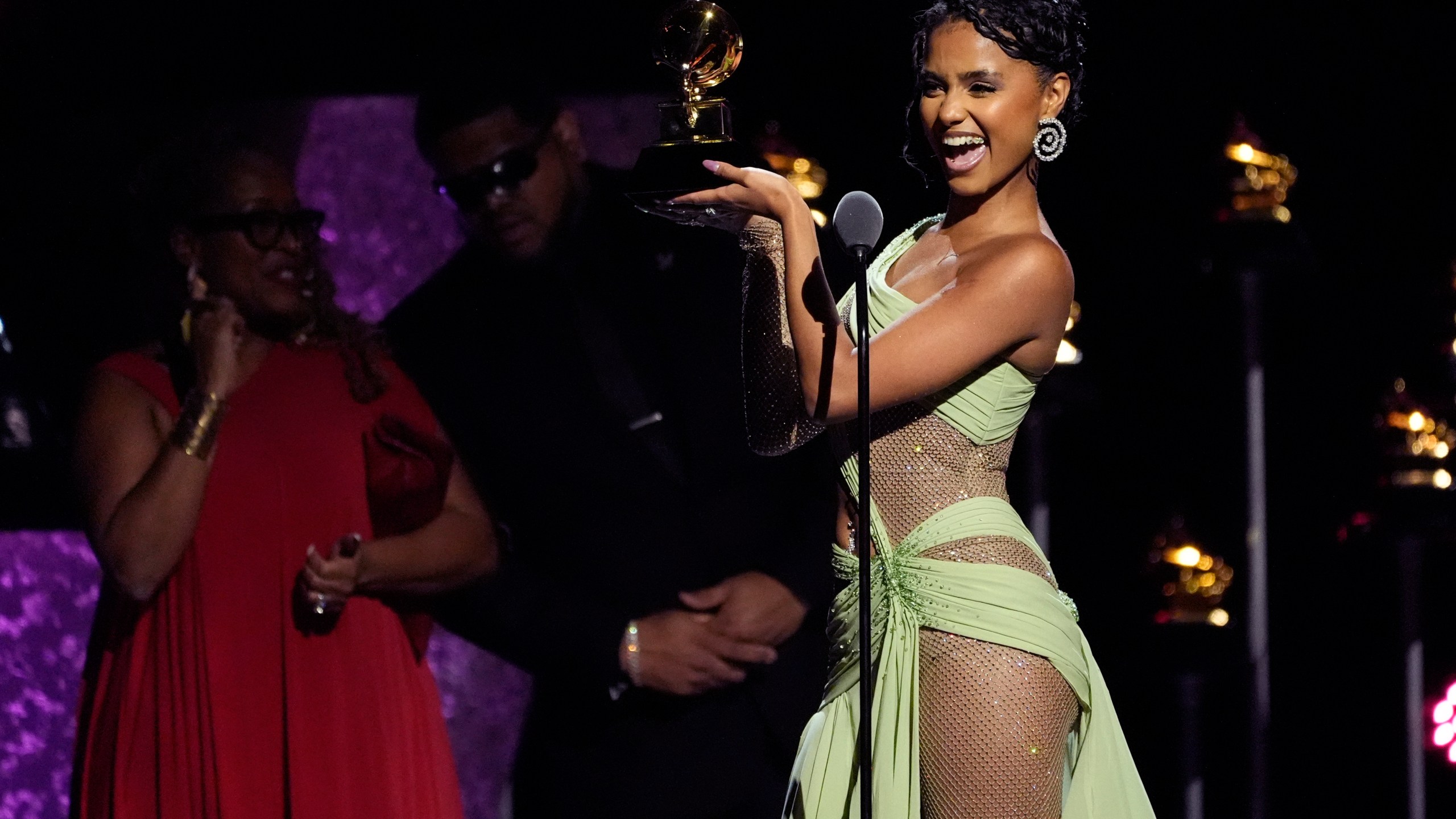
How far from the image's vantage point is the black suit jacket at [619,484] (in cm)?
321

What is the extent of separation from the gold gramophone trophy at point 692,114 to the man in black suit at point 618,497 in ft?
3.58

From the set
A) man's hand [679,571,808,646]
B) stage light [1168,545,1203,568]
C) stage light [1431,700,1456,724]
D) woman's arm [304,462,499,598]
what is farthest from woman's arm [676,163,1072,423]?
stage light [1431,700,1456,724]

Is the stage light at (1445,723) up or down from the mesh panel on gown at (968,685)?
down

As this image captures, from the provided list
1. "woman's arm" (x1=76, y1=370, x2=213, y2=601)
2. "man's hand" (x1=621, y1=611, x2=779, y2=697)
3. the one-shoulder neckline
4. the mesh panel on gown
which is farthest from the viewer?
"man's hand" (x1=621, y1=611, x2=779, y2=697)

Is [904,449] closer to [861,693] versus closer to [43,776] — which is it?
[861,693]

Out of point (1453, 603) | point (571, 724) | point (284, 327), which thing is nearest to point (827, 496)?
point (571, 724)

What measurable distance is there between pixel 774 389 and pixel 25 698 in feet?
6.79

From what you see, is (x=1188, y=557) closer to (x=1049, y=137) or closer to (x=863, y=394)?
(x=1049, y=137)

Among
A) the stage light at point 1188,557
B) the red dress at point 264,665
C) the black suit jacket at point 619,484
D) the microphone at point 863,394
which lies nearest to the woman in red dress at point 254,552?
the red dress at point 264,665

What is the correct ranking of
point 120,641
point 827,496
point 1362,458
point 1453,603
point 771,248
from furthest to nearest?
point 1453,603, point 1362,458, point 827,496, point 120,641, point 771,248

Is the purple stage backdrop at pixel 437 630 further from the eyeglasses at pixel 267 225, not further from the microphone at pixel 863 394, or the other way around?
the microphone at pixel 863 394

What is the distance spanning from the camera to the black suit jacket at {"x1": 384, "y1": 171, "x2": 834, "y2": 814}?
3213mm

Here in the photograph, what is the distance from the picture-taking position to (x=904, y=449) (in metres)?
2.11

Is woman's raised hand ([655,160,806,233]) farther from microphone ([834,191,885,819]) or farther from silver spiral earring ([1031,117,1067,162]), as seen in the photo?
silver spiral earring ([1031,117,1067,162])
